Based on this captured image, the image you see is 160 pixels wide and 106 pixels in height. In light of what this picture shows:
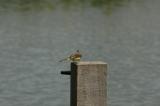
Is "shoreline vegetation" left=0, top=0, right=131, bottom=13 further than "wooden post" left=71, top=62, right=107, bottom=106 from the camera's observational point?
Yes

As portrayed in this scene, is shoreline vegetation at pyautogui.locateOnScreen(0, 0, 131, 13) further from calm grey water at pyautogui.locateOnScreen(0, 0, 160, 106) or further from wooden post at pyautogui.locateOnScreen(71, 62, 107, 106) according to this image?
wooden post at pyautogui.locateOnScreen(71, 62, 107, 106)

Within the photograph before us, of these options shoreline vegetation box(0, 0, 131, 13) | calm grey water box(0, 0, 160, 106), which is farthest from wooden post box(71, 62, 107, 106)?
shoreline vegetation box(0, 0, 131, 13)

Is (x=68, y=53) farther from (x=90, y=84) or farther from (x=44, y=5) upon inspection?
(x=44, y=5)

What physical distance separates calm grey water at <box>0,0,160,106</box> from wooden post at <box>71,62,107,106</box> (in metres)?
9.86

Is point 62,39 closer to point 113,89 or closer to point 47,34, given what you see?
point 47,34

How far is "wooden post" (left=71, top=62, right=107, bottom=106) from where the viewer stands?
203 inches

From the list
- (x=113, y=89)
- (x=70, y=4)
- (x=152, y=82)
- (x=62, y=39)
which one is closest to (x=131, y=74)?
(x=152, y=82)

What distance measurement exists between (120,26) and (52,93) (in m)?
17.1

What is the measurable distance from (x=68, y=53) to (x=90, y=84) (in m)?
17.2

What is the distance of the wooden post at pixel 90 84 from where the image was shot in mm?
5160

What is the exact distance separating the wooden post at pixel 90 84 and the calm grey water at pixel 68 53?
9.86 m

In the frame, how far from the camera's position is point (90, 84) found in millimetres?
5176

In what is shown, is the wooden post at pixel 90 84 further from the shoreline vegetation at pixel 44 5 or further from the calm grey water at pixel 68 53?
the shoreline vegetation at pixel 44 5

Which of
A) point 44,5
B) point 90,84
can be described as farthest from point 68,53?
point 44,5
